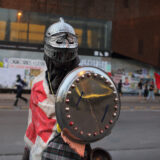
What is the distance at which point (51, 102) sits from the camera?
4.84ft

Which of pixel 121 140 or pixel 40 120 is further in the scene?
pixel 121 140

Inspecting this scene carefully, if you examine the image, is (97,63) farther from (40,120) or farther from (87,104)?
(87,104)

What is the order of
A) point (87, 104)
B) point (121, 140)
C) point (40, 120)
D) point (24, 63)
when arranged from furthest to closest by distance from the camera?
point (24, 63), point (121, 140), point (40, 120), point (87, 104)

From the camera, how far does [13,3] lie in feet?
63.7

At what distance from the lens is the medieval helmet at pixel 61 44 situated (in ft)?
4.89

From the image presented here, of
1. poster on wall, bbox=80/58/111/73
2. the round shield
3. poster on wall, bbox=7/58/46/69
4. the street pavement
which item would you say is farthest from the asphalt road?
poster on wall, bbox=80/58/111/73

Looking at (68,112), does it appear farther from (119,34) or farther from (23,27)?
(119,34)

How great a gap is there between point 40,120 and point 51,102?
12 cm

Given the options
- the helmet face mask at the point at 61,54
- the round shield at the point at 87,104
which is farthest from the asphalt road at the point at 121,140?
the round shield at the point at 87,104

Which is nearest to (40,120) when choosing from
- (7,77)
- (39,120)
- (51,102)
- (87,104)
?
(39,120)

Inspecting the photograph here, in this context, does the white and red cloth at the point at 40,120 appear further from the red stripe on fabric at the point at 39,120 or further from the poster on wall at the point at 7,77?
the poster on wall at the point at 7,77

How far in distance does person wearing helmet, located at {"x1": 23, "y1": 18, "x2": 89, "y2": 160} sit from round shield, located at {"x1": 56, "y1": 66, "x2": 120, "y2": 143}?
0.10m

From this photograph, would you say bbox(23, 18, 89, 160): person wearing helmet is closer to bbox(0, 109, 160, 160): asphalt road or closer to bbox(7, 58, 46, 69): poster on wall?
bbox(0, 109, 160, 160): asphalt road

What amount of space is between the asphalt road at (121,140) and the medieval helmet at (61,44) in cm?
386
